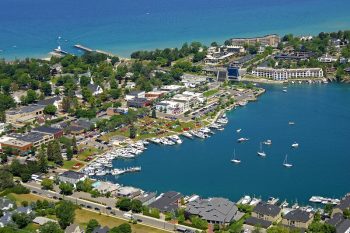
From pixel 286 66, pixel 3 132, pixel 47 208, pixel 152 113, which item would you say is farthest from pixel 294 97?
pixel 47 208

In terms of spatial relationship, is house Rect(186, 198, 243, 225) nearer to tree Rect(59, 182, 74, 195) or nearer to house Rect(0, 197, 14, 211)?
tree Rect(59, 182, 74, 195)

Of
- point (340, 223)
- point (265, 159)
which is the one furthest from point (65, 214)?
point (265, 159)

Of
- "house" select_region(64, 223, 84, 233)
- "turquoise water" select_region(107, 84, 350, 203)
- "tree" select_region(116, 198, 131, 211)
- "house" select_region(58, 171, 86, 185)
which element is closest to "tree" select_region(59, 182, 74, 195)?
"house" select_region(58, 171, 86, 185)

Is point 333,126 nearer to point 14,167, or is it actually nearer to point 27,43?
point 14,167

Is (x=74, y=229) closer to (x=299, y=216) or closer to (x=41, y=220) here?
(x=41, y=220)

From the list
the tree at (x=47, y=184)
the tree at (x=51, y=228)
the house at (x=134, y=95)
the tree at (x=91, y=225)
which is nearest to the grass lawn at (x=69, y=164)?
the tree at (x=47, y=184)
